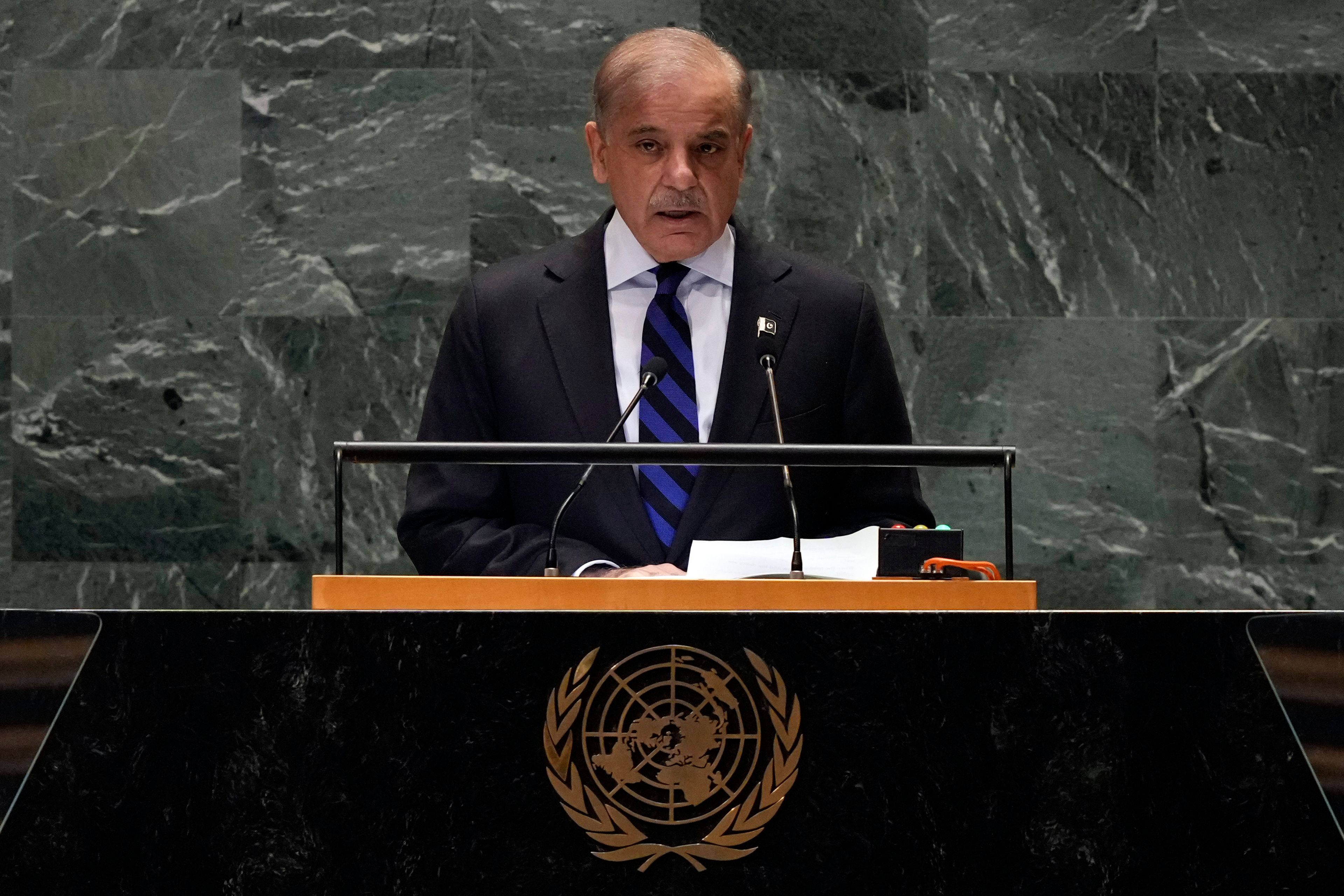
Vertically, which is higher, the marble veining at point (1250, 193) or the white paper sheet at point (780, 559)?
the marble veining at point (1250, 193)

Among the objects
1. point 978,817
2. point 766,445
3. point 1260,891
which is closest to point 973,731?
point 978,817

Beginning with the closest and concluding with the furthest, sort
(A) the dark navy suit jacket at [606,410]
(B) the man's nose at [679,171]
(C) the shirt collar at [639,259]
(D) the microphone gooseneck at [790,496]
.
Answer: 1. (D) the microphone gooseneck at [790,496]
2. (A) the dark navy suit jacket at [606,410]
3. (B) the man's nose at [679,171]
4. (C) the shirt collar at [639,259]

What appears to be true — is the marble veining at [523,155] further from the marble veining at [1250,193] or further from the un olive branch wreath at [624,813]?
the un olive branch wreath at [624,813]

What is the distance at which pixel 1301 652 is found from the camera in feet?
5.39

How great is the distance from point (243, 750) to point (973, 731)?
79cm

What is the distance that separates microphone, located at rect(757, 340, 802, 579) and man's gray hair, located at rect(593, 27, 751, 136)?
1.34ft

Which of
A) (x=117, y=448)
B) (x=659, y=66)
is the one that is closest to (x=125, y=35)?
(x=117, y=448)

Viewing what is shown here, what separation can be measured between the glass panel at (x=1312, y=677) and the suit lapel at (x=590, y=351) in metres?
1.28

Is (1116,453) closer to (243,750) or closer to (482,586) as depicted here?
(482,586)

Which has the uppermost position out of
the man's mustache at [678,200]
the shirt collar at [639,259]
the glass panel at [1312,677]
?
the man's mustache at [678,200]

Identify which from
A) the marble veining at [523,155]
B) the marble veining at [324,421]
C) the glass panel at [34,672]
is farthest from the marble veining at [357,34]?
the glass panel at [34,672]

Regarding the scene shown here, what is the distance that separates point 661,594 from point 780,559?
32 cm

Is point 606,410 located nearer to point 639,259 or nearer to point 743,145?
point 639,259

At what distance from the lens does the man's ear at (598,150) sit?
3.03 meters
